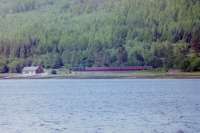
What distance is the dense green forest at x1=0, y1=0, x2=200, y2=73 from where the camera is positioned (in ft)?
477

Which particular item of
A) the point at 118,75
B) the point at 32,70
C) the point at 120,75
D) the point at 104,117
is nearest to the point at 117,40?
the point at 118,75

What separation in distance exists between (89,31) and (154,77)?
5517cm

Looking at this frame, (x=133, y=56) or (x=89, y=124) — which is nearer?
(x=89, y=124)

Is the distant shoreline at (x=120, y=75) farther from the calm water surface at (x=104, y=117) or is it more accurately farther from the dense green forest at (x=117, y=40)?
the calm water surface at (x=104, y=117)

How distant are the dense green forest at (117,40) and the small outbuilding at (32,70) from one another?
8.12 feet

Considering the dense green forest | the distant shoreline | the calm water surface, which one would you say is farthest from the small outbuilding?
the calm water surface

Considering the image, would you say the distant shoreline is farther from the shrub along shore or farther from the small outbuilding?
the small outbuilding

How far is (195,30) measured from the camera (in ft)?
539

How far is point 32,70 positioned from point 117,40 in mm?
31649

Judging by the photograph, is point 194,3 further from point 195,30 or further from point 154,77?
point 154,77

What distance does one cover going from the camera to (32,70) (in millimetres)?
142250

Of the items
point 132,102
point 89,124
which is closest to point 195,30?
point 132,102

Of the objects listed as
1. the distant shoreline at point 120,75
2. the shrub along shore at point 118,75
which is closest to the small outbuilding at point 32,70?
A: the shrub along shore at point 118,75

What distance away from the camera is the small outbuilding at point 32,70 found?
14188 cm
